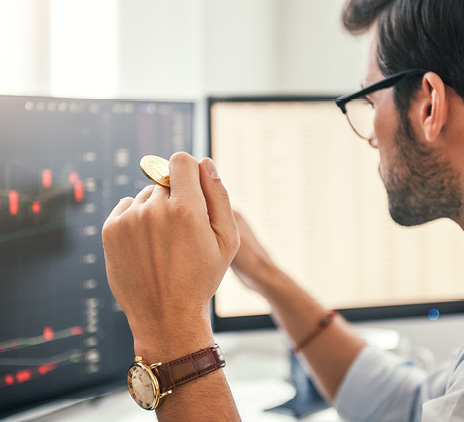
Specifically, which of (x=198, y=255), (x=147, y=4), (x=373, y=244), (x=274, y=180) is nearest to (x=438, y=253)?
(x=373, y=244)

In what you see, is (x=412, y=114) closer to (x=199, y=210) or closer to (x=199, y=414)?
(x=199, y=210)

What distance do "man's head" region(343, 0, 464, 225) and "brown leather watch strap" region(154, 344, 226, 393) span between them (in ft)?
1.23

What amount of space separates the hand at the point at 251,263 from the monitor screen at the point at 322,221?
2 centimetres

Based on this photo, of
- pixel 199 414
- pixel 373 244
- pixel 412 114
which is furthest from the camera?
pixel 373 244

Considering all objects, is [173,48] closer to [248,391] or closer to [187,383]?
[248,391]

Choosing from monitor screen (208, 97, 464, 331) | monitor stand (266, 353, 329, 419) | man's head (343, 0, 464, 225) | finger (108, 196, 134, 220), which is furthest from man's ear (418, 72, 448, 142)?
monitor stand (266, 353, 329, 419)

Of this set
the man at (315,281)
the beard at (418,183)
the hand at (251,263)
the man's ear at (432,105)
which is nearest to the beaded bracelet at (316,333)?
the man at (315,281)

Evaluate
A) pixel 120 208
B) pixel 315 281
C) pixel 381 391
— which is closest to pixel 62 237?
pixel 120 208

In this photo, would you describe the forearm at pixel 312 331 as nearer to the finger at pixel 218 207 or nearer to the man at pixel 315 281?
the man at pixel 315 281

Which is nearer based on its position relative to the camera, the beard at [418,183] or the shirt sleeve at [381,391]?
the beard at [418,183]

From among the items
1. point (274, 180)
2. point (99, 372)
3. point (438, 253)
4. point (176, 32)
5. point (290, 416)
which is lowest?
point (290, 416)

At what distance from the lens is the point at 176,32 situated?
Result: 121 centimetres

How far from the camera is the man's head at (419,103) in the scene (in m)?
0.70

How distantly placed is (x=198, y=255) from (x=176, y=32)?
2.38 feet
